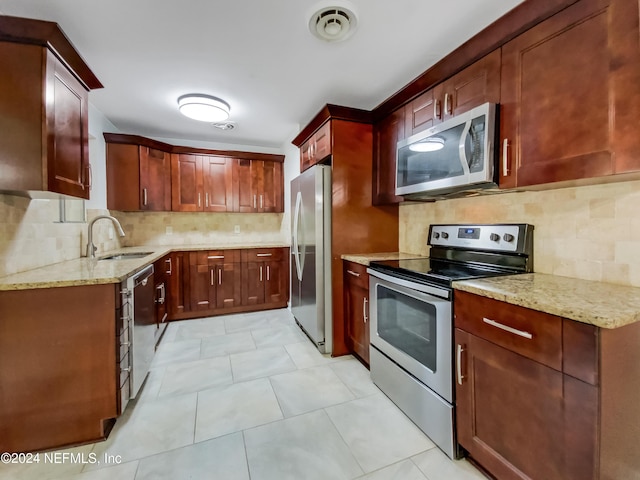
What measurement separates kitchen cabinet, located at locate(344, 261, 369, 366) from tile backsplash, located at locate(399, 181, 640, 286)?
98 centimetres

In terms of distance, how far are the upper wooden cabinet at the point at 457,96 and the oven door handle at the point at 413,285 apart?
105 cm

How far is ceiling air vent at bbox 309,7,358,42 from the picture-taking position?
147 centimetres

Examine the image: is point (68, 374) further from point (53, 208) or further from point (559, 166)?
point (559, 166)

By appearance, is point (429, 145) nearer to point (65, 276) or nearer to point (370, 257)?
point (370, 257)

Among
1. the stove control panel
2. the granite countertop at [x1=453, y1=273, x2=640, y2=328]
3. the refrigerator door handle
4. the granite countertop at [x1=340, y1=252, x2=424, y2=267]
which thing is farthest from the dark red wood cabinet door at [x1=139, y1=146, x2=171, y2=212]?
the granite countertop at [x1=453, y1=273, x2=640, y2=328]

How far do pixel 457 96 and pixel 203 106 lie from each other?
2.08 m

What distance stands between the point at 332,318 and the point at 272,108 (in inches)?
82.9

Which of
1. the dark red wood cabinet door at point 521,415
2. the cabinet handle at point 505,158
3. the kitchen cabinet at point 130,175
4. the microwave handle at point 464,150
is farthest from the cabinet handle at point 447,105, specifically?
the kitchen cabinet at point 130,175

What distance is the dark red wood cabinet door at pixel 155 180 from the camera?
3.25 meters

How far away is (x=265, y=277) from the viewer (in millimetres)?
3729

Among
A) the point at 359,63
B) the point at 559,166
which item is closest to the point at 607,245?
the point at 559,166

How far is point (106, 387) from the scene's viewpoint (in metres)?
1.53

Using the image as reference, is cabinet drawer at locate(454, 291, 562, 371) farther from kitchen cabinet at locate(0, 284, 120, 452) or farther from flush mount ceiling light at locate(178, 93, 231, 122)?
flush mount ceiling light at locate(178, 93, 231, 122)

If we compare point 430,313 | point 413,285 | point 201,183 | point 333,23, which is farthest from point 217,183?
point 430,313
